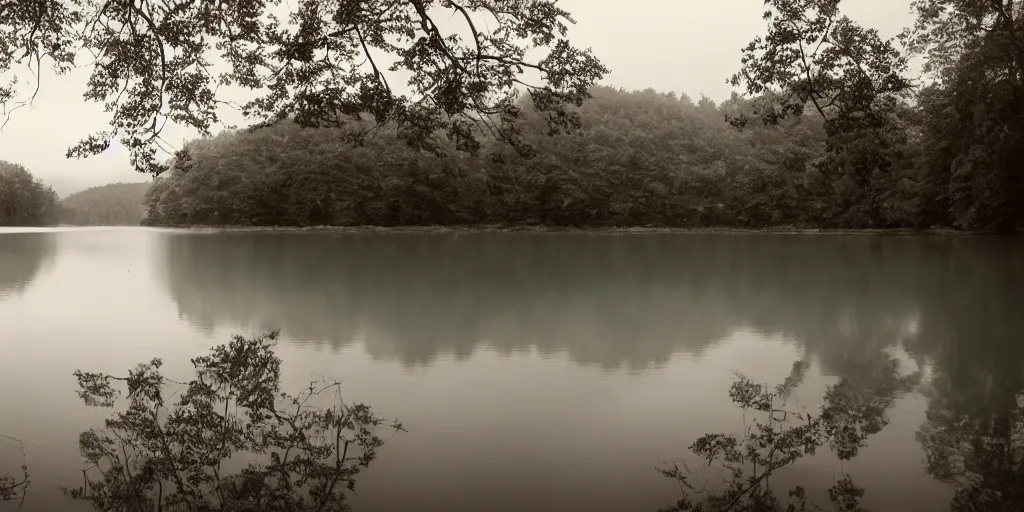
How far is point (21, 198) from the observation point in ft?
229

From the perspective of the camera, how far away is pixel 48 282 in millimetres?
17203

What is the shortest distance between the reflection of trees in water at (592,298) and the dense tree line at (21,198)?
2106 inches

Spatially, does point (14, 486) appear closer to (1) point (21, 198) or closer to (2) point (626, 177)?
(2) point (626, 177)

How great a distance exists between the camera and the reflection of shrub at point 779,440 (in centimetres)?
456

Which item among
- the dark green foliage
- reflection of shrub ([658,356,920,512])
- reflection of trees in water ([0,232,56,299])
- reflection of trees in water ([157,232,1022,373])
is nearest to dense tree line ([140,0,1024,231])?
the dark green foliage

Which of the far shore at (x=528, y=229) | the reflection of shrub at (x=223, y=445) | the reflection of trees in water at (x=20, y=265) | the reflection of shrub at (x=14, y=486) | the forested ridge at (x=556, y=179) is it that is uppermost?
the forested ridge at (x=556, y=179)

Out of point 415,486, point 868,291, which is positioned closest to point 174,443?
point 415,486

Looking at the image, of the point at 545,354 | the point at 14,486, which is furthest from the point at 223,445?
the point at 545,354

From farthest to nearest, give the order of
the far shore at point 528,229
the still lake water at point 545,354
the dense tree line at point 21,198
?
the dense tree line at point 21,198 < the far shore at point 528,229 < the still lake water at point 545,354

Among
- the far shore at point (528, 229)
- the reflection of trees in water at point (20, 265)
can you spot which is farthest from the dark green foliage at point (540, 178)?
the reflection of trees in water at point (20, 265)

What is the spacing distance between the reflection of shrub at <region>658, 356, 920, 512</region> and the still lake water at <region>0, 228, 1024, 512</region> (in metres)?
0.13

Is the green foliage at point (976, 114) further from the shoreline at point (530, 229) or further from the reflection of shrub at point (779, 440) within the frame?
the reflection of shrub at point (779, 440)

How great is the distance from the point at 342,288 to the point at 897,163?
37313 mm

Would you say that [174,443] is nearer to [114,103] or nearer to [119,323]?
[119,323]
